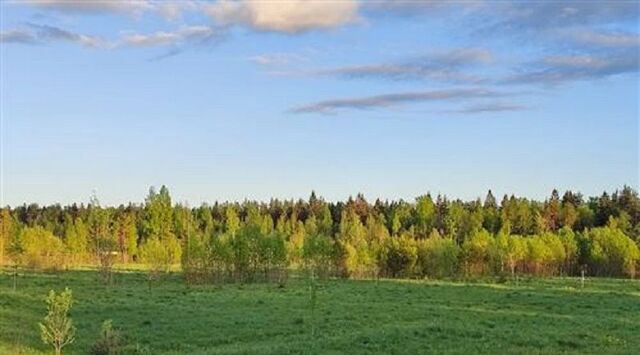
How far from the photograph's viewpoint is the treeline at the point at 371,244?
89500 millimetres

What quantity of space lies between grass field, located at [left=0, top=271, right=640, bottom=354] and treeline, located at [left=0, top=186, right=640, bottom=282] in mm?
32221

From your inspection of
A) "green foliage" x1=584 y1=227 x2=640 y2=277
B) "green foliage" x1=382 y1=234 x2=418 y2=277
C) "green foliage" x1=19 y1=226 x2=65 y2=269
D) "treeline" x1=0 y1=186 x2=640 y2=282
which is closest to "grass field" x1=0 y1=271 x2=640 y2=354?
"treeline" x1=0 y1=186 x2=640 y2=282

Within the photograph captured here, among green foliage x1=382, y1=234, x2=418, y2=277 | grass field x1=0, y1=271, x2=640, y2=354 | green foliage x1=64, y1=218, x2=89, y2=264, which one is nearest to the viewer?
grass field x1=0, y1=271, x2=640, y2=354

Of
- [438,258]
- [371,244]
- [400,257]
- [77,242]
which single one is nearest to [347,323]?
[438,258]

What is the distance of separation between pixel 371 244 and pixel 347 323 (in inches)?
2741

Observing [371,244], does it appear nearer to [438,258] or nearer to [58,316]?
[438,258]

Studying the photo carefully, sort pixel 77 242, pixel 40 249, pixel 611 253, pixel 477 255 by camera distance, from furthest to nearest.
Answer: pixel 77 242, pixel 611 253, pixel 40 249, pixel 477 255

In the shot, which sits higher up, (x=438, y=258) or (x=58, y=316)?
(x=58, y=316)

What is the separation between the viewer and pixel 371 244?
10475cm

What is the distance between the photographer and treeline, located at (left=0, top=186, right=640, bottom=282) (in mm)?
89500

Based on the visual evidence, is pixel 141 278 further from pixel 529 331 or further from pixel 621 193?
pixel 621 193

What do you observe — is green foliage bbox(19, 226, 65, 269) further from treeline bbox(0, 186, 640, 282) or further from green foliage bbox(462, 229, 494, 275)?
green foliage bbox(462, 229, 494, 275)

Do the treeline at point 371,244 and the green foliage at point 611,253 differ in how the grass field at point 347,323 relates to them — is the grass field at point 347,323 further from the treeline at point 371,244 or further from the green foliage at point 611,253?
the green foliage at point 611,253

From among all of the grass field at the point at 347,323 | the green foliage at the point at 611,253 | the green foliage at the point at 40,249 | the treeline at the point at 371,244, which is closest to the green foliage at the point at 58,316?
the grass field at the point at 347,323
